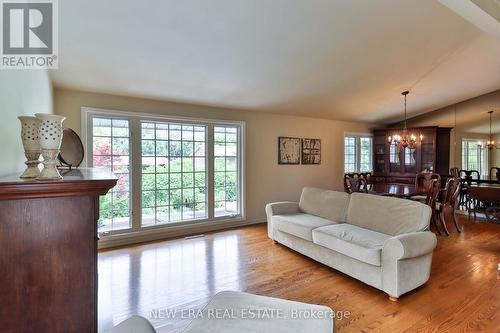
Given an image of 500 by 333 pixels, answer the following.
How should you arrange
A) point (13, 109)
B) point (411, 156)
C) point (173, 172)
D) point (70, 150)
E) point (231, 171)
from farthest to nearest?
point (411, 156)
point (231, 171)
point (173, 172)
point (70, 150)
point (13, 109)

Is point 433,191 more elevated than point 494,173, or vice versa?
point 494,173

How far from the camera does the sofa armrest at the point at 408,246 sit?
237 centimetres

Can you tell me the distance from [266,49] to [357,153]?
4.86m

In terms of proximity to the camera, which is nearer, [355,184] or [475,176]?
[355,184]

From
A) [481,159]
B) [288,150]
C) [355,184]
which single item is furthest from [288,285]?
[481,159]

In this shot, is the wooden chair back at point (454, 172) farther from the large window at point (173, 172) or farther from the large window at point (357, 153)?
the large window at point (173, 172)

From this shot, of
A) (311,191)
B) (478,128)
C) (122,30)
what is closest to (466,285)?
(311,191)

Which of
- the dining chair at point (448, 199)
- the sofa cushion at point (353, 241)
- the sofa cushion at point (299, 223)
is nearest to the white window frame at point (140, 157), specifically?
the sofa cushion at point (299, 223)

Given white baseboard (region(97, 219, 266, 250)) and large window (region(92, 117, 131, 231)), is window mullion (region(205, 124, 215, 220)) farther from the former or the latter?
large window (region(92, 117, 131, 231))

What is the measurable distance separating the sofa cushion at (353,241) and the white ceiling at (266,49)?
2.24 metres

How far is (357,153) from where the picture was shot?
6.99 meters

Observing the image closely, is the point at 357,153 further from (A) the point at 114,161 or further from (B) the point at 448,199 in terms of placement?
(A) the point at 114,161

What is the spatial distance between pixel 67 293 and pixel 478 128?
7991 mm

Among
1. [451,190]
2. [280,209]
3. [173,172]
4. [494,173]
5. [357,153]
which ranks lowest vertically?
[280,209]
